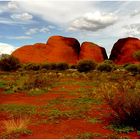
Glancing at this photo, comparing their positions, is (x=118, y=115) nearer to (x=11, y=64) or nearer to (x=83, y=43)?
(x=11, y=64)

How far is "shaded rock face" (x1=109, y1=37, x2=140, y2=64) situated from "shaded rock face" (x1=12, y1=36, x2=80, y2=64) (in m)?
7.68

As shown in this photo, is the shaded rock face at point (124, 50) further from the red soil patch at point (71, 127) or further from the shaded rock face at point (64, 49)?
the red soil patch at point (71, 127)

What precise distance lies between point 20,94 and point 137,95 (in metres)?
9.37

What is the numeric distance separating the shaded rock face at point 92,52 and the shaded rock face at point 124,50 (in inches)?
90.9

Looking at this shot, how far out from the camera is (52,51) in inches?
2852

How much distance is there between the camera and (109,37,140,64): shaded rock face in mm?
70688

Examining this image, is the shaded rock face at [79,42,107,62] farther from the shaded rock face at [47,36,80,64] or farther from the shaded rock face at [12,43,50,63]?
the shaded rock face at [12,43,50,63]

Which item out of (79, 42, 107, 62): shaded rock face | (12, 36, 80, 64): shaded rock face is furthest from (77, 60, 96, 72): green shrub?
(79, 42, 107, 62): shaded rock face

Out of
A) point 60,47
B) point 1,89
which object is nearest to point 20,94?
point 1,89

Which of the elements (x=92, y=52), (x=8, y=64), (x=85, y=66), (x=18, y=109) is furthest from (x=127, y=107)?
(x=92, y=52)

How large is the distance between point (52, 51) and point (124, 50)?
1431 centimetres

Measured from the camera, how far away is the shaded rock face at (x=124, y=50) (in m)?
70.7

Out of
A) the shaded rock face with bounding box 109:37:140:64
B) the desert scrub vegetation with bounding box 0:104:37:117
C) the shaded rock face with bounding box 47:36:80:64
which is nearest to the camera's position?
the desert scrub vegetation with bounding box 0:104:37:117

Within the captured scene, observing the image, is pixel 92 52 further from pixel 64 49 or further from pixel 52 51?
pixel 52 51
